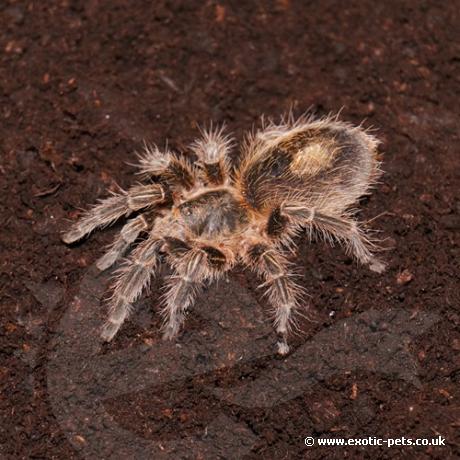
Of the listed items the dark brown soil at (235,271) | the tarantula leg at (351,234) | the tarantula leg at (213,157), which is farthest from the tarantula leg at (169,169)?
the tarantula leg at (351,234)

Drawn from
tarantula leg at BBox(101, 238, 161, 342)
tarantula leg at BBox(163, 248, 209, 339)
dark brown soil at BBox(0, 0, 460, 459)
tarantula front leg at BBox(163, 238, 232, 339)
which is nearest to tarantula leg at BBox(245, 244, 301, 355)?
dark brown soil at BBox(0, 0, 460, 459)

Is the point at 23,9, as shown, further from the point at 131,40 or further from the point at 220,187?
the point at 220,187

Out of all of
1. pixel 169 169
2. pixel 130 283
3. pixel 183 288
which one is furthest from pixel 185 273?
pixel 169 169

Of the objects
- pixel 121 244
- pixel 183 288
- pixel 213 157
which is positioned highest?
pixel 213 157

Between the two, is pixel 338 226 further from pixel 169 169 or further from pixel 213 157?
pixel 169 169

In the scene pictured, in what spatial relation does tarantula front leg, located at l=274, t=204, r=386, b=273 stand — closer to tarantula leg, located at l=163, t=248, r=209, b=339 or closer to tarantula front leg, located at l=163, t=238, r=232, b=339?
tarantula front leg, located at l=163, t=238, r=232, b=339

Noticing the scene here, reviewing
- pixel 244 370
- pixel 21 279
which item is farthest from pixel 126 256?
pixel 244 370
